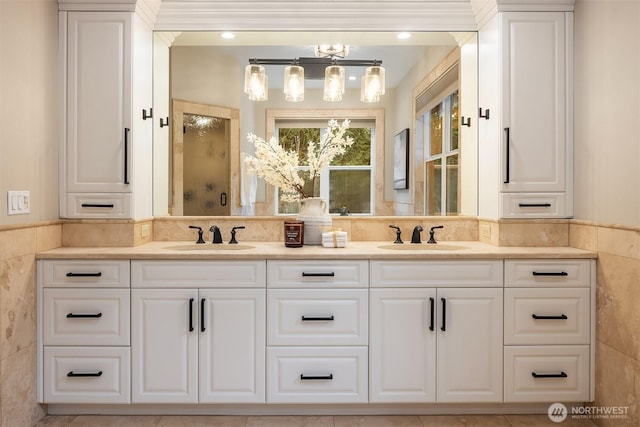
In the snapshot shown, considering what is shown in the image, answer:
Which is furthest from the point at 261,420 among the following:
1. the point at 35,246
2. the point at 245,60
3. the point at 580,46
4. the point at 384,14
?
the point at 580,46

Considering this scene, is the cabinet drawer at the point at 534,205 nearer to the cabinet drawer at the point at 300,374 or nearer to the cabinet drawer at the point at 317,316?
the cabinet drawer at the point at 317,316

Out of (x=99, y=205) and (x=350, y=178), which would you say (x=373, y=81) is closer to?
(x=350, y=178)

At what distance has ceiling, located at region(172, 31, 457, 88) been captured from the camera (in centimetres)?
295

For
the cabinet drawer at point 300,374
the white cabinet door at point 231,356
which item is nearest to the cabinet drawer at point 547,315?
the cabinet drawer at point 300,374

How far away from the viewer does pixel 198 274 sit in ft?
7.69

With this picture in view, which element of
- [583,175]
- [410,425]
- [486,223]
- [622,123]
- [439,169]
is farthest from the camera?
[439,169]

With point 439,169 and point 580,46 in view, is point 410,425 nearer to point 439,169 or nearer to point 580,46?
point 439,169

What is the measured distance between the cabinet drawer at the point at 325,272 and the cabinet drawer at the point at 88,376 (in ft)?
2.93

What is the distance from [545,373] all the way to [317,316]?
1206 millimetres

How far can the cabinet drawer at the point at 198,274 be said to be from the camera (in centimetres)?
234

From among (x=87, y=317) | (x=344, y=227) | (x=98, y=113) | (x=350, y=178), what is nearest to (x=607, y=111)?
(x=350, y=178)

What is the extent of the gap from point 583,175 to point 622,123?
410mm

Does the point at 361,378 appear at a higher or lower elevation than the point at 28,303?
lower

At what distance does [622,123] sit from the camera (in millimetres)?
2180
